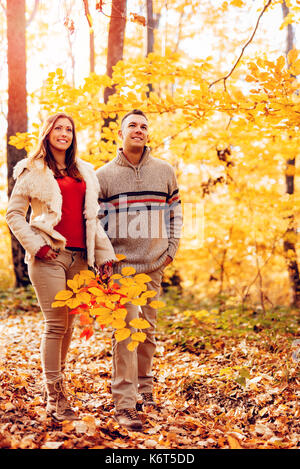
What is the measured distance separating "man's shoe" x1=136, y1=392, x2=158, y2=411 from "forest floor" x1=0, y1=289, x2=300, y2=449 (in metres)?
0.09

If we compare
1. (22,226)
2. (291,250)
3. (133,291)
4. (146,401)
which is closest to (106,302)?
(133,291)

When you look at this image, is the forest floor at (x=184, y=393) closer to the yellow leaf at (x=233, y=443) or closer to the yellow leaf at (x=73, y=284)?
the yellow leaf at (x=233, y=443)

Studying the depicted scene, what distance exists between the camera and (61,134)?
294cm

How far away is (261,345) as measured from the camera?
4781 mm

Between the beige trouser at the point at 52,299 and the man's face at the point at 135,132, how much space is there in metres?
1.02

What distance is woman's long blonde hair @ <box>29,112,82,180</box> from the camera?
2914 millimetres

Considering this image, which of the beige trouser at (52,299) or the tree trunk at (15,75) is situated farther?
the tree trunk at (15,75)

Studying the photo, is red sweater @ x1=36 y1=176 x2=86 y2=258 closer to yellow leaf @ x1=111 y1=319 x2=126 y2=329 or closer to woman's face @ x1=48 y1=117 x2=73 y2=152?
woman's face @ x1=48 y1=117 x2=73 y2=152

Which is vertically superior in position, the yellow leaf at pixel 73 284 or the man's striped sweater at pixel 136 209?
the man's striped sweater at pixel 136 209

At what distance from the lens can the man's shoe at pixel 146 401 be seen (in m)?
3.36

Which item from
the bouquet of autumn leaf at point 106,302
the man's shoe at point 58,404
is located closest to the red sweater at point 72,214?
the bouquet of autumn leaf at point 106,302

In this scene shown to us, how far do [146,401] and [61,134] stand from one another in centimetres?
223

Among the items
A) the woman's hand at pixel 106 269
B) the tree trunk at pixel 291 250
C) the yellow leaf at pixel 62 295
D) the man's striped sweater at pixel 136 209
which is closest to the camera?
the yellow leaf at pixel 62 295
